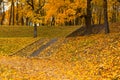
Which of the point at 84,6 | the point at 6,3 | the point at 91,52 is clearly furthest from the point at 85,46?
the point at 6,3

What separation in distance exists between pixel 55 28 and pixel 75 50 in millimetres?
24065

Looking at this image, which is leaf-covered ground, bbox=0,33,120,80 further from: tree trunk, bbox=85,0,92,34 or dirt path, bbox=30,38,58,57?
tree trunk, bbox=85,0,92,34

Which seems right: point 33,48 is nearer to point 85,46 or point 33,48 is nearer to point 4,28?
point 85,46

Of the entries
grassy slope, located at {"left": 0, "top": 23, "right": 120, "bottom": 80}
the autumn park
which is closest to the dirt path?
the autumn park

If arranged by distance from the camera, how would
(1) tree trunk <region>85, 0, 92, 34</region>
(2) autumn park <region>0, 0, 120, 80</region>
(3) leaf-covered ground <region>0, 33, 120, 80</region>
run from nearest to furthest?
(3) leaf-covered ground <region>0, 33, 120, 80</region> → (2) autumn park <region>0, 0, 120, 80</region> → (1) tree trunk <region>85, 0, 92, 34</region>

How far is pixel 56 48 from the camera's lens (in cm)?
2998

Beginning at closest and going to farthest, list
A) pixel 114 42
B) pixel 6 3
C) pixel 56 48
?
1. pixel 114 42
2. pixel 56 48
3. pixel 6 3

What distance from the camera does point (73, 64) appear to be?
2086cm

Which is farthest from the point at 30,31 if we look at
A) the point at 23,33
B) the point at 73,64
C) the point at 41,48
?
the point at 73,64

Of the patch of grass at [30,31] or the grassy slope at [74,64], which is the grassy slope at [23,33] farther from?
the grassy slope at [74,64]

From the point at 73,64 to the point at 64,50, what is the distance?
7.23m

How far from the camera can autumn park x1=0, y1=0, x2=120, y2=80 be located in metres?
15.2

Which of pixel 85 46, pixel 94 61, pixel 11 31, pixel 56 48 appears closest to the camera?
pixel 94 61

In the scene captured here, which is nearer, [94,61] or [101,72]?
[101,72]
